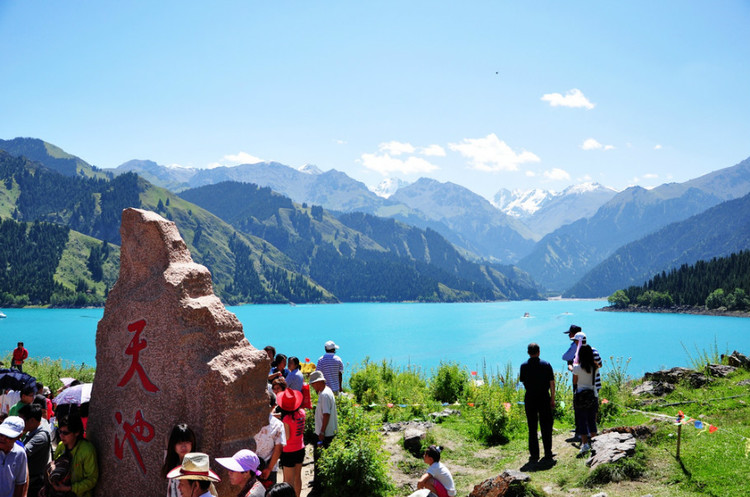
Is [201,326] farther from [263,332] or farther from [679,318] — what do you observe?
[679,318]

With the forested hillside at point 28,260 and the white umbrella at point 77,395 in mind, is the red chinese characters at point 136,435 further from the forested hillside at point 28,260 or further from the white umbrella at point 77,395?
the forested hillside at point 28,260

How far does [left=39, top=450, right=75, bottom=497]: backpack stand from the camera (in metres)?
6.56

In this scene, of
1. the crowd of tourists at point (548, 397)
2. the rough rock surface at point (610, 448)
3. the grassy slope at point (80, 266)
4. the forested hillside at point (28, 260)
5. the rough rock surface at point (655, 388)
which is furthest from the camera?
the grassy slope at point (80, 266)

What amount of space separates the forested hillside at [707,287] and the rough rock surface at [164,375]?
Result: 12390 centimetres

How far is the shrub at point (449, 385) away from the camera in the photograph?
54.9 feet

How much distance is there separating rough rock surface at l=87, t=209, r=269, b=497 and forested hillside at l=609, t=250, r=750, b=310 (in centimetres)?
12390

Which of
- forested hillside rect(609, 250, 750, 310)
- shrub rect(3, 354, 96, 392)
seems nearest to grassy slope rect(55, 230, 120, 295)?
shrub rect(3, 354, 96, 392)

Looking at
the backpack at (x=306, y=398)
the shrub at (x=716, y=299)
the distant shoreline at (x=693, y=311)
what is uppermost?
the backpack at (x=306, y=398)

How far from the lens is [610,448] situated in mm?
8578

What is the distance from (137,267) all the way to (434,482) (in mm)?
5854

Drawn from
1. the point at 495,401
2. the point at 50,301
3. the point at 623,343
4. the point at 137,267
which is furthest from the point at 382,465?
the point at 50,301

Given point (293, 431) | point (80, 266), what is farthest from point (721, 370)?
point (80, 266)

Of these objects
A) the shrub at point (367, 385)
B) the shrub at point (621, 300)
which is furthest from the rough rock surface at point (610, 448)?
the shrub at point (621, 300)

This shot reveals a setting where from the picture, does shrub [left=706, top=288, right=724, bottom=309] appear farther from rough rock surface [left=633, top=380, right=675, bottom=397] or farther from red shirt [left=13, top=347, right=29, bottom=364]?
red shirt [left=13, top=347, right=29, bottom=364]
